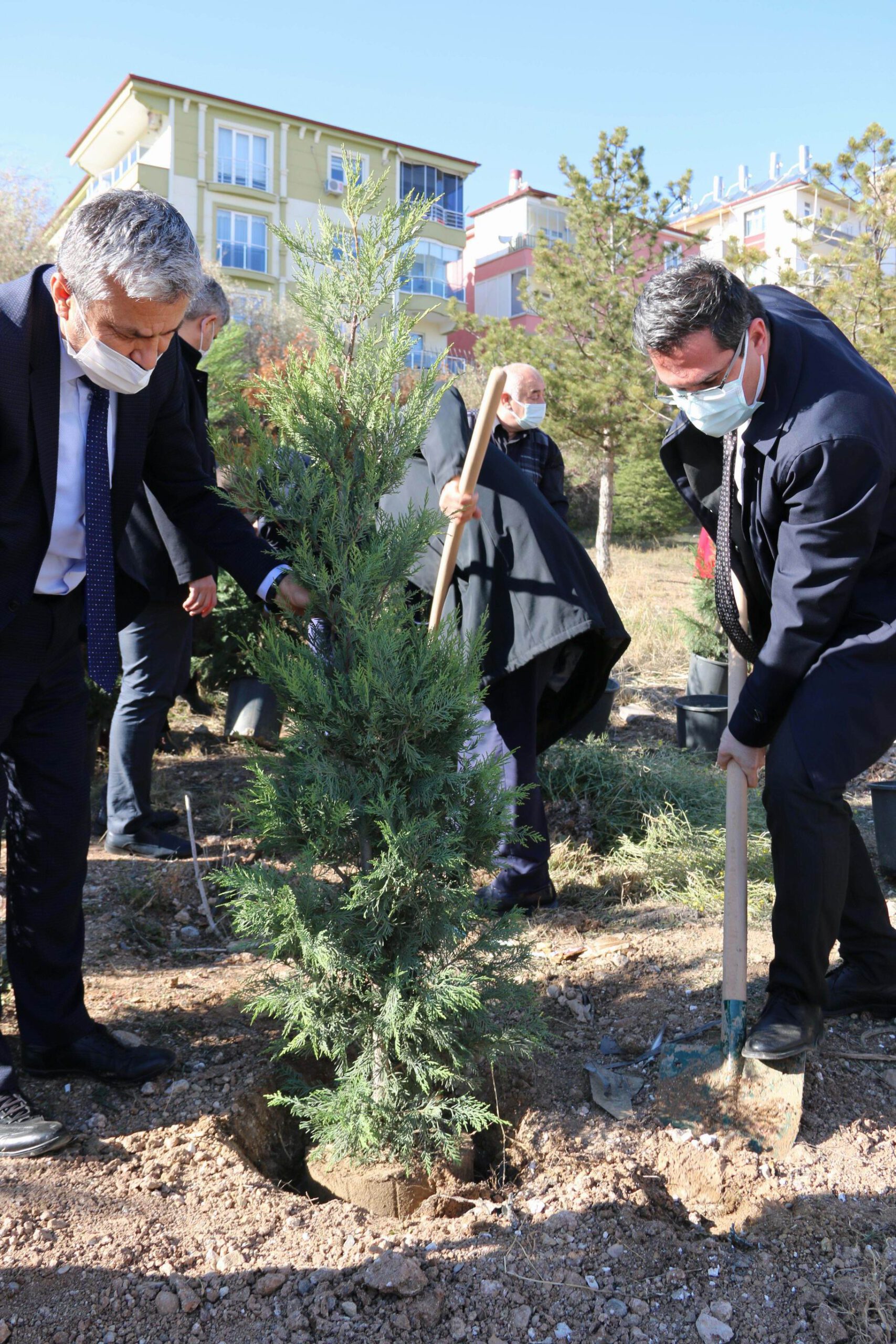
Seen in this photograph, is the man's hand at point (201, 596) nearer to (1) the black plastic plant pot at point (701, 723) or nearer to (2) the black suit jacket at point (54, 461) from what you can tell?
(2) the black suit jacket at point (54, 461)

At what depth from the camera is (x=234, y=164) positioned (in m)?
31.0

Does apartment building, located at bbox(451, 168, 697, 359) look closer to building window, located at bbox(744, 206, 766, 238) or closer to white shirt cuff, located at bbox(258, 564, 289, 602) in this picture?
building window, located at bbox(744, 206, 766, 238)

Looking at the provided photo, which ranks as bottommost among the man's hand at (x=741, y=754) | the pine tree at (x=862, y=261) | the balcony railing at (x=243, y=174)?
the man's hand at (x=741, y=754)

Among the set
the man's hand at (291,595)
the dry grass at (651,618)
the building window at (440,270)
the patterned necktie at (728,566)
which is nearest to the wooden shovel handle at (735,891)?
the patterned necktie at (728,566)

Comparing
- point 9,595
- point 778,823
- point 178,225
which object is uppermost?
point 178,225

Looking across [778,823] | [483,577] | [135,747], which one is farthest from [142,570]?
[778,823]

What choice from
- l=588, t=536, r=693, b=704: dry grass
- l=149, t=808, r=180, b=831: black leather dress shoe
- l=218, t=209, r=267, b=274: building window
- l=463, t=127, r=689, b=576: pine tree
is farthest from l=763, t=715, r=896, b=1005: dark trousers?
l=218, t=209, r=267, b=274: building window

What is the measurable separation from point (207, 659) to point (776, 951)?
4329 mm

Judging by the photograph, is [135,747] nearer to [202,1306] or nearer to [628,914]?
[628,914]

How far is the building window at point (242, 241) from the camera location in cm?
3061

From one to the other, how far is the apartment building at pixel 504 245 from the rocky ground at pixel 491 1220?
115 feet

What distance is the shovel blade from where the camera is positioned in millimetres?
2564

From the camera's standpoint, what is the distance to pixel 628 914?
13.2ft

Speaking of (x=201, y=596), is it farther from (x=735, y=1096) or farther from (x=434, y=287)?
(x=434, y=287)
